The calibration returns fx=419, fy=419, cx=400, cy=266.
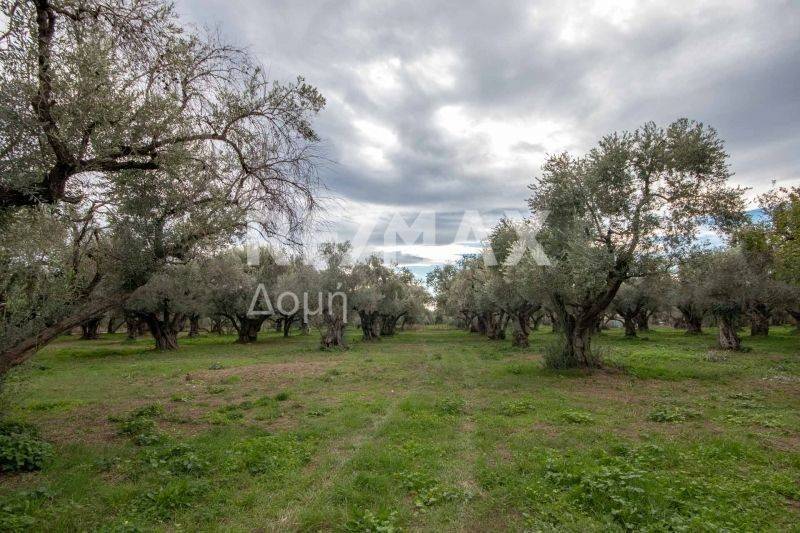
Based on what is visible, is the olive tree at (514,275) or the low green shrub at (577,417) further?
the olive tree at (514,275)

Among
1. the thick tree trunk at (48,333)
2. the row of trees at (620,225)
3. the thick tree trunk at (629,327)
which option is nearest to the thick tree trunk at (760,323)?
the thick tree trunk at (629,327)

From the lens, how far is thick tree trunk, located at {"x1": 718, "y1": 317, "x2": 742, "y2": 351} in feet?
91.1

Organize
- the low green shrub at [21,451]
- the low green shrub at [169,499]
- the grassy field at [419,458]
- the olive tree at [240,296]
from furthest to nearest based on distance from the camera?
the olive tree at [240,296] → the low green shrub at [21,451] → the low green shrub at [169,499] → the grassy field at [419,458]

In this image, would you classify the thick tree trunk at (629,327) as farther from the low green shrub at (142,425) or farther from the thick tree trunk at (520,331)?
the low green shrub at (142,425)

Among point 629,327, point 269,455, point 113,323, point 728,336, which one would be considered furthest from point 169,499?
point 113,323

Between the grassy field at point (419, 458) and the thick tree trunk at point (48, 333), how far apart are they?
94 cm

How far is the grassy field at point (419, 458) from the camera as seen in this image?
5719mm

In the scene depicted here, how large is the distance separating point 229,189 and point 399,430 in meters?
7.24

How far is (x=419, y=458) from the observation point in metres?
7.97

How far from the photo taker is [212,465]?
25.1 feet

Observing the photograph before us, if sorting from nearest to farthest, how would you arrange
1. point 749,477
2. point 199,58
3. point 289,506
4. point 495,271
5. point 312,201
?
point 289,506, point 749,477, point 199,58, point 312,201, point 495,271

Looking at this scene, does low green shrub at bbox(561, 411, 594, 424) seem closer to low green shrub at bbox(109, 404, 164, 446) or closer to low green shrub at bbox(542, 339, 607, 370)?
low green shrub at bbox(542, 339, 607, 370)

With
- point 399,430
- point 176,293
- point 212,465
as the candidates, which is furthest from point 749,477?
point 176,293

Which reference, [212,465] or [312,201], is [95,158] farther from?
[212,465]
